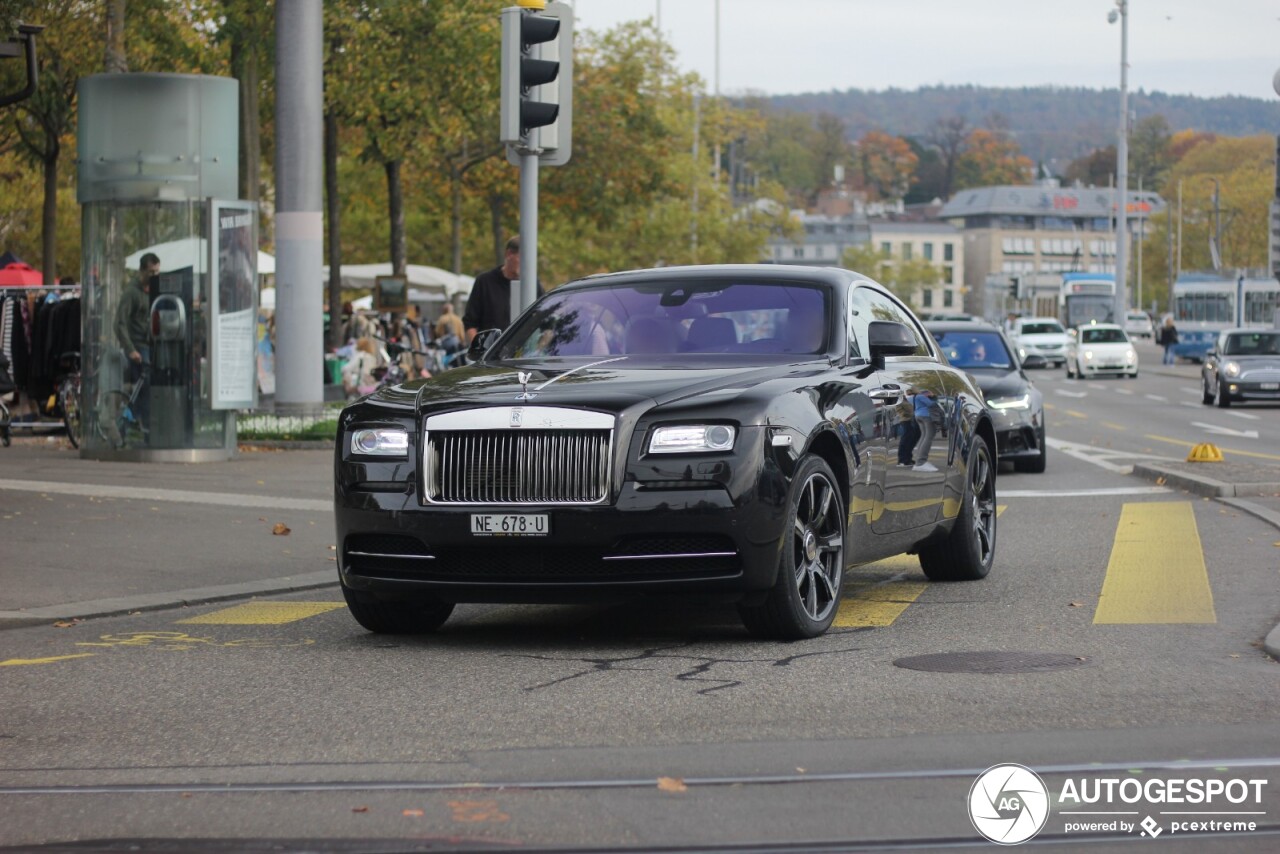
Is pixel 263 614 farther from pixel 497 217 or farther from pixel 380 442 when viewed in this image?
pixel 497 217

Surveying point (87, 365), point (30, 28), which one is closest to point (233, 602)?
point (30, 28)

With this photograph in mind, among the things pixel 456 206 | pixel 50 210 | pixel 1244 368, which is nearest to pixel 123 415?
pixel 50 210

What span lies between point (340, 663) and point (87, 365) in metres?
12.5

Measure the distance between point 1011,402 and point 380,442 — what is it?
12619mm

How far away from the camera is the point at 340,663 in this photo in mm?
7812

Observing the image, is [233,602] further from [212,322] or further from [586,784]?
[212,322]

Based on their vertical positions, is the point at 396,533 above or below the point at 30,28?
below

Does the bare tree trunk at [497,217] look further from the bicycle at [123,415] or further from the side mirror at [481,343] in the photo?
the side mirror at [481,343]

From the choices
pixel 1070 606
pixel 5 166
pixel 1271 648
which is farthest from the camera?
pixel 5 166

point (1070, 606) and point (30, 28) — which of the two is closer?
point (1070, 606)

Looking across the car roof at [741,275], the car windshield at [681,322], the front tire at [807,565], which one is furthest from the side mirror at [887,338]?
the front tire at [807,565]

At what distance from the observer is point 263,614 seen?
964 centimetres

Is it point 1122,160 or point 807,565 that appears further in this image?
point 1122,160

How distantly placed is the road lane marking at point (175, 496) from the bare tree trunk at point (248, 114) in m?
12.6
